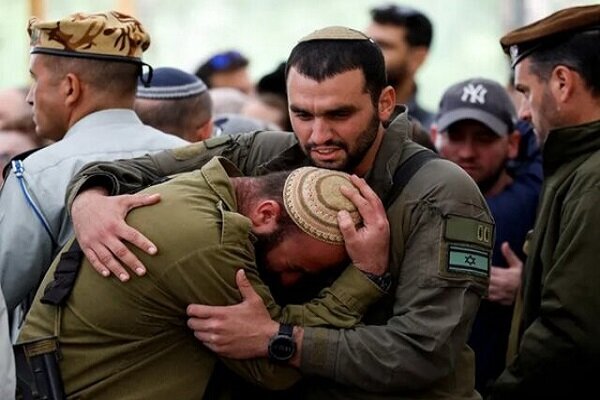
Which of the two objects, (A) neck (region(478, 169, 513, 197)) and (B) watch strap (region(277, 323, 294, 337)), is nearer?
(B) watch strap (region(277, 323, 294, 337))

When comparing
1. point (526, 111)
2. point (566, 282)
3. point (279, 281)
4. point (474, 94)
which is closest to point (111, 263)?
point (279, 281)

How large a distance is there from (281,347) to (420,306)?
0.41 metres

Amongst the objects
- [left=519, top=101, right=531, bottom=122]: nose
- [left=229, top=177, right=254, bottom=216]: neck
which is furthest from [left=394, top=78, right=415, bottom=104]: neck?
[left=229, top=177, right=254, bottom=216]: neck

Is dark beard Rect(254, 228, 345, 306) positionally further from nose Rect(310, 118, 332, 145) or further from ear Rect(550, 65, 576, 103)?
ear Rect(550, 65, 576, 103)

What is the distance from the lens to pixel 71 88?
177 inches

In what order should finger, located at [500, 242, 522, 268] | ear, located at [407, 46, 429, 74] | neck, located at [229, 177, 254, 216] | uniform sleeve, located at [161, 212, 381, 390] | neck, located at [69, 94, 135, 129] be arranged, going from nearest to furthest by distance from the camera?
uniform sleeve, located at [161, 212, 381, 390]
neck, located at [229, 177, 254, 216]
neck, located at [69, 94, 135, 129]
finger, located at [500, 242, 522, 268]
ear, located at [407, 46, 429, 74]

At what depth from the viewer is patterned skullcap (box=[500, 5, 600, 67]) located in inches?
164

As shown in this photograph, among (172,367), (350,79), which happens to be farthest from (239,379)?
(350,79)

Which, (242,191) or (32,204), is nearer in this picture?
(242,191)

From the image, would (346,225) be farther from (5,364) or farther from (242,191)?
(5,364)

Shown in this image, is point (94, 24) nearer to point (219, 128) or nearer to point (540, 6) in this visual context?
point (219, 128)

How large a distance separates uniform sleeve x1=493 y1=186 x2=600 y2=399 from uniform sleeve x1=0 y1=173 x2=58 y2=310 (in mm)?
1610

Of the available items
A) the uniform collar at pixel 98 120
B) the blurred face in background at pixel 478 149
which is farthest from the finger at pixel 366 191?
the blurred face in background at pixel 478 149

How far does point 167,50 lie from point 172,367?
26.6 feet
